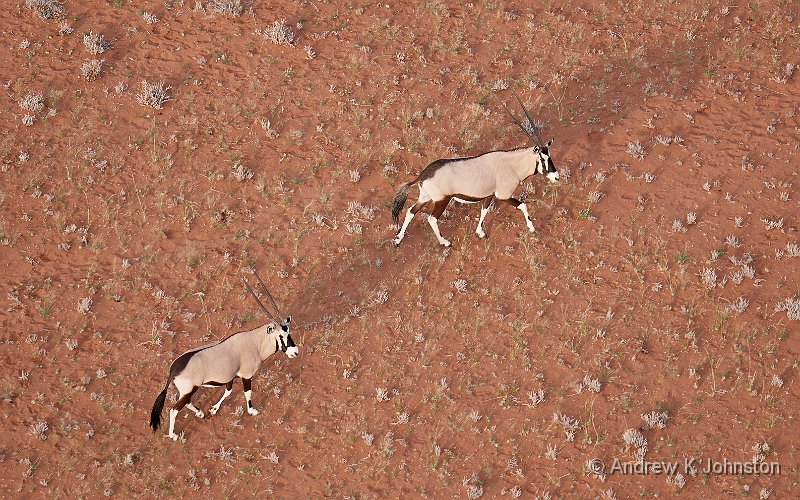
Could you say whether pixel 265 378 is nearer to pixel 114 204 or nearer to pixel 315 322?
pixel 315 322

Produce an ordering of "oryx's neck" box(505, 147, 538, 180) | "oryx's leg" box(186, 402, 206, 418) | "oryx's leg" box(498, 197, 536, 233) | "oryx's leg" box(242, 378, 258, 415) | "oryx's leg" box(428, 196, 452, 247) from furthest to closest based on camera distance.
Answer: "oryx's leg" box(498, 197, 536, 233) < "oryx's neck" box(505, 147, 538, 180) < "oryx's leg" box(428, 196, 452, 247) < "oryx's leg" box(186, 402, 206, 418) < "oryx's leg" box(242, 378, 258, 415)

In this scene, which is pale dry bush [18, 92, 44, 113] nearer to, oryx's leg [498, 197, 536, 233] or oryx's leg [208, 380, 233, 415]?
oryx's leg [208, 380, 233, 415]

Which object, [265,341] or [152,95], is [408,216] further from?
[152,95]

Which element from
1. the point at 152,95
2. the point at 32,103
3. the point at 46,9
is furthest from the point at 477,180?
the point at 46,9

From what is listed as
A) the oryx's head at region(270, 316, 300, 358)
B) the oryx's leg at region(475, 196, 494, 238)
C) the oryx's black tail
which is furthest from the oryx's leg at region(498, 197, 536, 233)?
the oryx's black tail

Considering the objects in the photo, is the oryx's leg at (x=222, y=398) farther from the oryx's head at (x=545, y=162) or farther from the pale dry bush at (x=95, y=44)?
the pale dry bush at (x=95, y=44)

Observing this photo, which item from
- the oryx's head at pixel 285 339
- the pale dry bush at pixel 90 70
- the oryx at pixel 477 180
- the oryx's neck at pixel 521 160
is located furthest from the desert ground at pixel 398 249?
the oryx's neck at pixel 521 160
